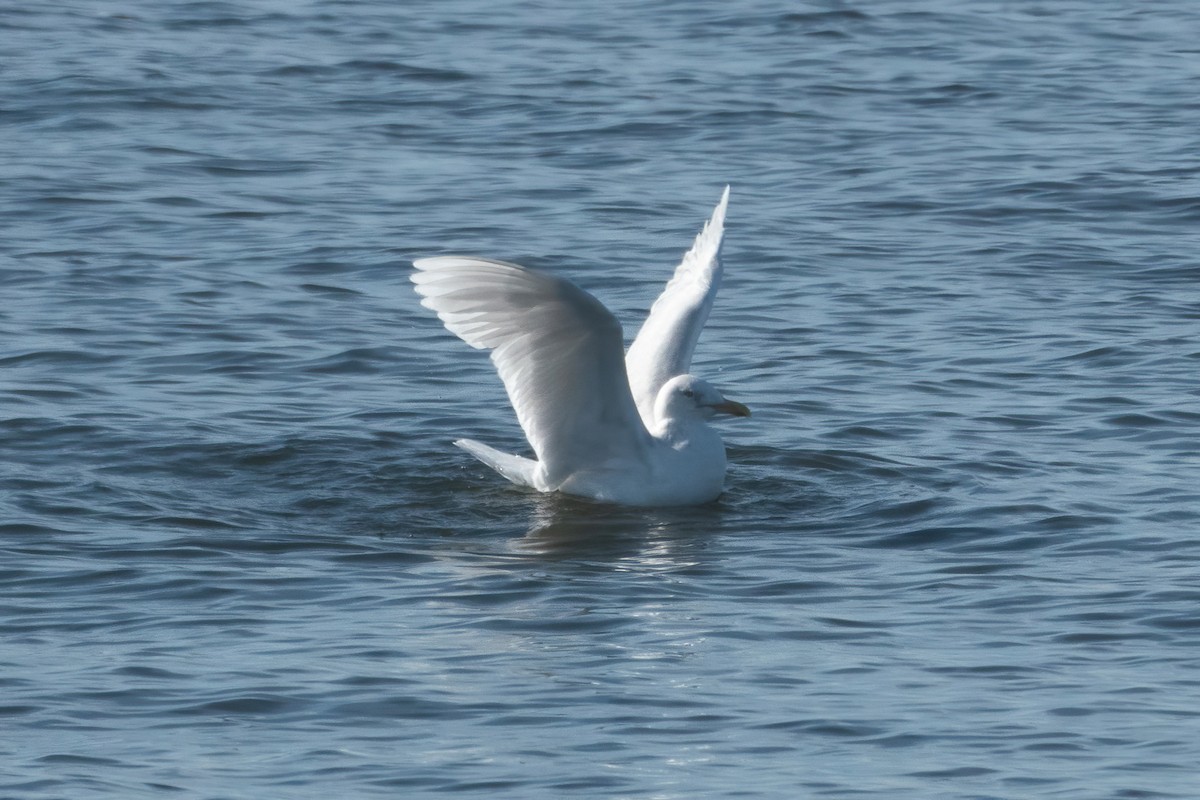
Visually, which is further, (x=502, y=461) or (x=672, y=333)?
(x=672, y=333)

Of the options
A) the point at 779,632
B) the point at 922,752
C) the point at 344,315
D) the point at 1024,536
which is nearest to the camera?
the point at 922,752

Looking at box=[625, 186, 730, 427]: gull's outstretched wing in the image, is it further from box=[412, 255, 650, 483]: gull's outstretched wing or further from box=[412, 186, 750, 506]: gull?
box=[412, 255, 650, 483]: gull's outstretched wing

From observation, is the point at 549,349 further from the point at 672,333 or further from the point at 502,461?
the point at 672,333

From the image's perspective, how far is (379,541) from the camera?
11047 millimetres

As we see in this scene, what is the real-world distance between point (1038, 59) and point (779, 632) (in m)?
16.1

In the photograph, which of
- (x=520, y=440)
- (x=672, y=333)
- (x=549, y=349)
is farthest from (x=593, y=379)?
(x=520, y=440)

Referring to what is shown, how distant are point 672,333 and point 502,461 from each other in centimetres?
126

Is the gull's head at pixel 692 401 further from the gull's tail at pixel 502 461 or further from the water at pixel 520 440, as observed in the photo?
the gull's tail at pixel 502 461

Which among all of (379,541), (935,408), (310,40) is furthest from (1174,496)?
(310,40)

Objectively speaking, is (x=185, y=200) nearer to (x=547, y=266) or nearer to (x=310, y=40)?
(x=547, y=266)

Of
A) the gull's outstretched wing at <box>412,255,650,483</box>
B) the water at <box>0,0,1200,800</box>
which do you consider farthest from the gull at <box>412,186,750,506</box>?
the water at <box>0,0,1200,800</box>

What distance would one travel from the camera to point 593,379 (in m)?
11.2

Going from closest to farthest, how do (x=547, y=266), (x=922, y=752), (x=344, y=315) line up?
1. (x=922, y=752)
2. (x=344, y=315)
3. (x=547, y=266)

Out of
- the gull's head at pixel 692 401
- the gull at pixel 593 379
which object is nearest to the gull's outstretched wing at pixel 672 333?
the gull at pixel 593 379
